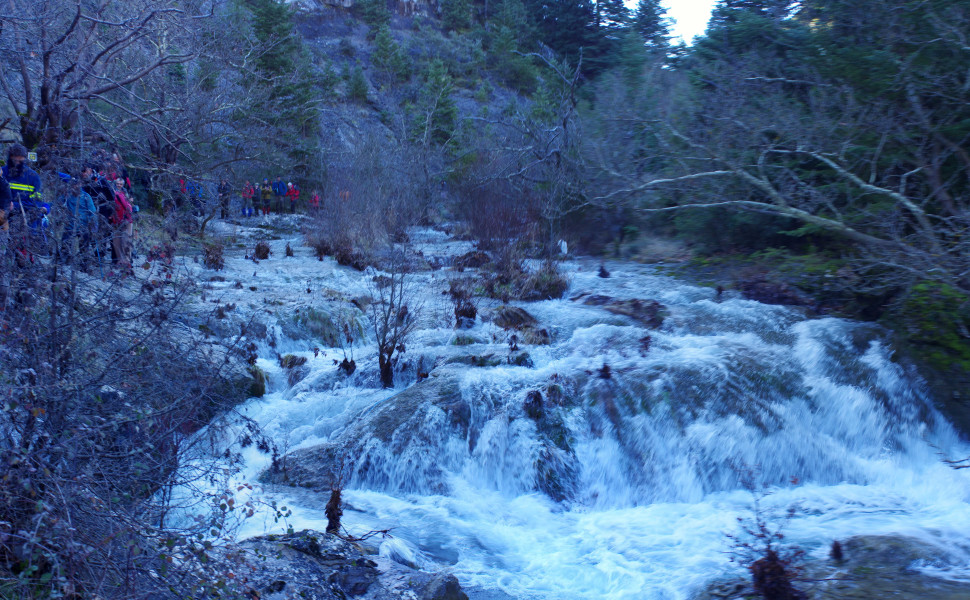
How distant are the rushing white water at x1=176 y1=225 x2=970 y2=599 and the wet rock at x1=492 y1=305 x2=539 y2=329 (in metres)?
1.00

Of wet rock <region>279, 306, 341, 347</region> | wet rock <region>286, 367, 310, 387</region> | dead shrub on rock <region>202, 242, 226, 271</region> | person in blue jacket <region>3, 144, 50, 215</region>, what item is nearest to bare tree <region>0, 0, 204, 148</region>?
person in blue jacket <region>3, 144, 50, 215</region>

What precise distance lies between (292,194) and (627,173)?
50.2 ft

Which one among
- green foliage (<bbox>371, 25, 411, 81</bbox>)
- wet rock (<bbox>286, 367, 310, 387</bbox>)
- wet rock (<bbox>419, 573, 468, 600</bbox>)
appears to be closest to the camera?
wet rock (<bbox>419, 573, 468, 600</bbox>)

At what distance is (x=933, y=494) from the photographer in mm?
6309

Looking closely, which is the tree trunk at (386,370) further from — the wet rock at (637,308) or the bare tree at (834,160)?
the bare tree at (834,160)

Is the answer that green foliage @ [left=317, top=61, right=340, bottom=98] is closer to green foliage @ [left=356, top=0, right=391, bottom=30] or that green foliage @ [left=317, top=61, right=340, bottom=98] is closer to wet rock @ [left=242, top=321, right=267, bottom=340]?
green foliage @ [left=356, top=0, right=391, bottom=30]

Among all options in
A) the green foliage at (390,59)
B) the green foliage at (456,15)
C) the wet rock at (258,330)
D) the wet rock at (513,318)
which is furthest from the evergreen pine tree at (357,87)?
the wet rock at (258,330)

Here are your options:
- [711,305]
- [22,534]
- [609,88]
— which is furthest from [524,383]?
[609,88]

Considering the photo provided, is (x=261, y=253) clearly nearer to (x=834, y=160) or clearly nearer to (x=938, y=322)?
(x=834, y=160)

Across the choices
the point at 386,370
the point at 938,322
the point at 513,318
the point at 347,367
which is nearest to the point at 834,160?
the point at 938,322

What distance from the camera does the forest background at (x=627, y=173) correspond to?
12.0ft

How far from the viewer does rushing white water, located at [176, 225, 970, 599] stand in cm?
551

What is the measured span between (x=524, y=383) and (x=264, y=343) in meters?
4.15

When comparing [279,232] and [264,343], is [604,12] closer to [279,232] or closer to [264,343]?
[279,232]
